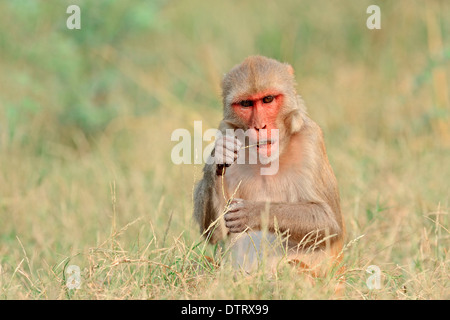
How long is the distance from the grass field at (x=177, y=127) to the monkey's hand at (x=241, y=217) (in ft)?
0.91

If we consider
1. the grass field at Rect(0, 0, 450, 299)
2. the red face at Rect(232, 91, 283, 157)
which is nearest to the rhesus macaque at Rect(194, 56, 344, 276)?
the red face at Rect(232, 91, 283, 157)

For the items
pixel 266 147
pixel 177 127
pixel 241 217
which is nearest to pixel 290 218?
pixel 241 217

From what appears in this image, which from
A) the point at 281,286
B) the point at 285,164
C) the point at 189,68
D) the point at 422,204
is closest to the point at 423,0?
the point at 189,68

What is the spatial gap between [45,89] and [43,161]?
127 centimetres

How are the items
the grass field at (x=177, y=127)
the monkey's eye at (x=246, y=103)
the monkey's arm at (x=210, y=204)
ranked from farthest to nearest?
the monkey's arm at (x=210, y=204)
the monkey's eye at (x=246, y=103)
the grass field at (x=177, y=127)

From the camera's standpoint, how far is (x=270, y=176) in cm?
446

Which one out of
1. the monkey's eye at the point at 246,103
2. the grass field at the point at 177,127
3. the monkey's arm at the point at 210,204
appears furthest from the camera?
the monkey's arm at the point at 210,204

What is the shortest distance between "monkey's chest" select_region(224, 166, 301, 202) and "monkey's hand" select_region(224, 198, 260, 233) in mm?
249

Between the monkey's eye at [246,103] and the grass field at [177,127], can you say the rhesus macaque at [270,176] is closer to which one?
the monkey's eye at [246,103]

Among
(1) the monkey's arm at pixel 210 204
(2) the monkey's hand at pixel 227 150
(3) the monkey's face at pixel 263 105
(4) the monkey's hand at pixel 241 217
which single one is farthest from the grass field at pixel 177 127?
(3) the monkey's face at pixel 263 105

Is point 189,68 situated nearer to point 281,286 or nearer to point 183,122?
point 183,122

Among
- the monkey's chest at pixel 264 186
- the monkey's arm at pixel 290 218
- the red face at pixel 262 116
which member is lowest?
the monkey's arm at pixel 290 218

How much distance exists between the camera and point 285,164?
14.6ft

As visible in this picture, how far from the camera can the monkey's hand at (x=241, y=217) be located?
13.5ft
